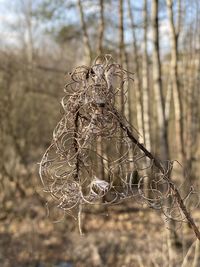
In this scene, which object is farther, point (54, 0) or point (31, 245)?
point (54, 0)

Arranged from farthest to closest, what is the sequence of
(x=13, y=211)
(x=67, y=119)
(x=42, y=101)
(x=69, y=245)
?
(x=42, y=101) → (x=13, y=211) → (x=69, y=245) → (x=67, y=119)

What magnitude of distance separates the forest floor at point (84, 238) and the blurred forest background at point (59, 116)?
0.06 ft

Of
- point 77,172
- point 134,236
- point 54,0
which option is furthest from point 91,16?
point 77,172

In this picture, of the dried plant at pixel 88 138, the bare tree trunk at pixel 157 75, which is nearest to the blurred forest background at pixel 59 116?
the bare tree trunk at pixel 157 75

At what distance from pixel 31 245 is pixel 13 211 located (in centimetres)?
187

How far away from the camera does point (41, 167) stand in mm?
2170

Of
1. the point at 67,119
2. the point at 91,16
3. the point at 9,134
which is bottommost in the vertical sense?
the point at 9,134

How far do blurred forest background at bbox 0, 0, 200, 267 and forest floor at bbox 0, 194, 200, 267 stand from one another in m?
0.02

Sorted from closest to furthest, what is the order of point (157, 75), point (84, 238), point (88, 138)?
point (88, 138)
point (157, 75)
point (84, 238)

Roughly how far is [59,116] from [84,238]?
303 centimetres

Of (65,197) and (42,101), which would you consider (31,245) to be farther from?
(65,197)

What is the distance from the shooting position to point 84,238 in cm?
827

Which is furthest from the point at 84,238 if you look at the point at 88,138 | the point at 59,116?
the point at 88,138

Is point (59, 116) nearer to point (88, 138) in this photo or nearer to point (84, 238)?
point (84, 238)
